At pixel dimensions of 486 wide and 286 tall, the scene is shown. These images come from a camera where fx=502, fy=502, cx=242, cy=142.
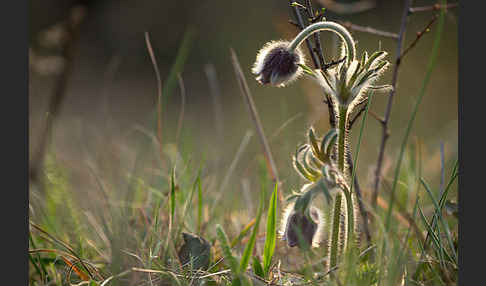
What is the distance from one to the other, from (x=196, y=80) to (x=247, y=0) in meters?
1.56

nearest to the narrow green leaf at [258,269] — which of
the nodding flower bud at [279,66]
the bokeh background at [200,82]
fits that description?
the nodding flower bud at [279,66]

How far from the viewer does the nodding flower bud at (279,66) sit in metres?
1.32

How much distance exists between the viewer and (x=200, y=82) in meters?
5.91

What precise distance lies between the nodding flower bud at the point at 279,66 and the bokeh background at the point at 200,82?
104 cm

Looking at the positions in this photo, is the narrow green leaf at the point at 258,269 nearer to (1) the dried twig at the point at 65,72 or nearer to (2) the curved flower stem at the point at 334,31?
(2) the curved flower stem at the point at 334,31

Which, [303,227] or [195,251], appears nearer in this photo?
[303,227]

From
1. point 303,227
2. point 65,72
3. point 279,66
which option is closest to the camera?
point 303,227

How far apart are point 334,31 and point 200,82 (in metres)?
4.75

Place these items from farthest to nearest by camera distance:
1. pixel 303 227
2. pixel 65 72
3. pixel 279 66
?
pixel 65 72
pixel 279 66
pixel 303 227

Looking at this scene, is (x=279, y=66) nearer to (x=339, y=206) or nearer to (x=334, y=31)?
(x=334, y=31)

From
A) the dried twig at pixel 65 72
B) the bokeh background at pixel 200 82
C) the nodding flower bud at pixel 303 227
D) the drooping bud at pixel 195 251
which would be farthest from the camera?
the bokeh background at pixel 200 82

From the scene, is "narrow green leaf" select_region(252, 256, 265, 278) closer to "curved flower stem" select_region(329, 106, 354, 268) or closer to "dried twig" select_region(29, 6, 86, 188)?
"curved flower stem" select_region(329, 106, 354, 268)

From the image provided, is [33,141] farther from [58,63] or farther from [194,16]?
[194,16]

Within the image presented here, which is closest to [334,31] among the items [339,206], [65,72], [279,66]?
[279,66]
